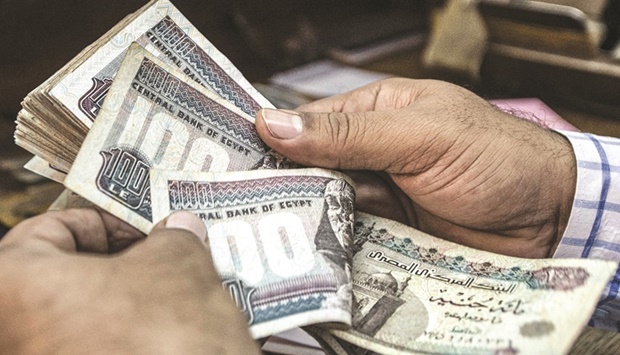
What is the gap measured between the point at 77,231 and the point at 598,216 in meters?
0.83

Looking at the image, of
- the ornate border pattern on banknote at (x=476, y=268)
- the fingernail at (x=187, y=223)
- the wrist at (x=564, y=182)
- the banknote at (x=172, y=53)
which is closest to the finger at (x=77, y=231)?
the fingernail at (x=187, y=223)

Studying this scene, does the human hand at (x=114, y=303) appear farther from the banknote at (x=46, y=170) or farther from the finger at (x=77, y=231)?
the banknote at (x=46, y=170)

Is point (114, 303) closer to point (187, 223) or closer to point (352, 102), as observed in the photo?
point (187, 223)

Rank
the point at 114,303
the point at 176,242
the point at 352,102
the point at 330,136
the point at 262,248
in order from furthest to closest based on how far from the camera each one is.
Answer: the point at 352,102, the point at 330,136, the point at 262,248, the point at 176,242, the point at 114,303

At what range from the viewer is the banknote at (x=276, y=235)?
84 centimetres

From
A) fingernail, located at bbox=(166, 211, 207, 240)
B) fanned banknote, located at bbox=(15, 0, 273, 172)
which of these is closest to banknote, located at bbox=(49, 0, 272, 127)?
fanned banknote, located at bbox=(15, 0, 273, 172)

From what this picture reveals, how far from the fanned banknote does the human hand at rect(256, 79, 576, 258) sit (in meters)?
0.14

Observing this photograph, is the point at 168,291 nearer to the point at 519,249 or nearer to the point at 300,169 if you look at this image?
the point at 300,169

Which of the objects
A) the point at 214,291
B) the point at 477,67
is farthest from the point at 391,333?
the point at 477,67

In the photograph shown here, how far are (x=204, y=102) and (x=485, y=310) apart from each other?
539 mm

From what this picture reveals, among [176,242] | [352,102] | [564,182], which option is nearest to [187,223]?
[176,242]

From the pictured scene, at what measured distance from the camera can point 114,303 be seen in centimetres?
63

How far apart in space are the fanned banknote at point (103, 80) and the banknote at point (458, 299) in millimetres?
348

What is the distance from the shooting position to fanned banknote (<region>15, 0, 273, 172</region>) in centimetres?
92
